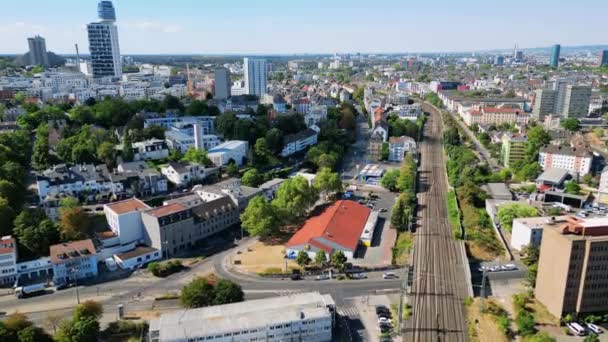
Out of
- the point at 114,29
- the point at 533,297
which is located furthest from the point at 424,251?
the point at 114,29

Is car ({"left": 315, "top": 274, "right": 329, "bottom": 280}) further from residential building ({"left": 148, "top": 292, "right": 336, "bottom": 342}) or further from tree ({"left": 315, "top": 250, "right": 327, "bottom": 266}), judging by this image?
residential building ({"left": 148, "top": 292, "right": 336, "bottom": 342})

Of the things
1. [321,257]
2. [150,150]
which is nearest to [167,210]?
[321,257]

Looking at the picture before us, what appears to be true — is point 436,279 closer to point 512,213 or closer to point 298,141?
point 512,213

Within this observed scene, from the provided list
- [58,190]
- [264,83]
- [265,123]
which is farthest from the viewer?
[264,83]

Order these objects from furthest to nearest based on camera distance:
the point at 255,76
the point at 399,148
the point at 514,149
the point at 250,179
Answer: the point at 255,76 < the point at 399,148 < the point at 514,149 < the point at 250,179

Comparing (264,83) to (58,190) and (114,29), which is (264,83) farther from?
(58,190)
